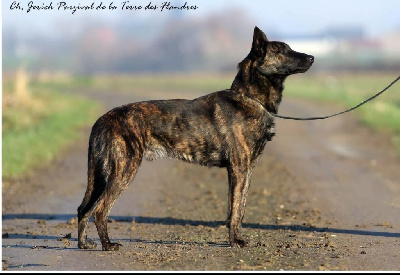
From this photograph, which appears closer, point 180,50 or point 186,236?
point 186,236

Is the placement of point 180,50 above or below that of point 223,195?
above

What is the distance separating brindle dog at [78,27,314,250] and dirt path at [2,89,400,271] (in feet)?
1.63

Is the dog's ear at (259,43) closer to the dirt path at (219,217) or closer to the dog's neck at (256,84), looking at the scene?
the dog's neck at (256,84)

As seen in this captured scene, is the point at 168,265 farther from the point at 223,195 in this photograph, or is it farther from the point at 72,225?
the point at 223,195

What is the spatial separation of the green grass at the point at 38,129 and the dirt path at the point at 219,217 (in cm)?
48

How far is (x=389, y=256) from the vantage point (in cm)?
792

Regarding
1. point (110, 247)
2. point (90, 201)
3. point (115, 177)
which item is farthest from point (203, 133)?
point (110, 247)

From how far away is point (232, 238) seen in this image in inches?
329

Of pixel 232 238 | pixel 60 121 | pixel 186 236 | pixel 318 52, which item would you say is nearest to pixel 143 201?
pixel 186 236

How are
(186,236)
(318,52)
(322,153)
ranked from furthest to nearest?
(318,52) → (322,153) → (186,236)

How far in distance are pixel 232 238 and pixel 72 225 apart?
237 centimetres

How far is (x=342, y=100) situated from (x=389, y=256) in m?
24.2

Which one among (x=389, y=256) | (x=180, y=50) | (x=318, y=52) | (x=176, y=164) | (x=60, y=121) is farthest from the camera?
(x=180, y=50)

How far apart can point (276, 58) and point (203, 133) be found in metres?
0.97
